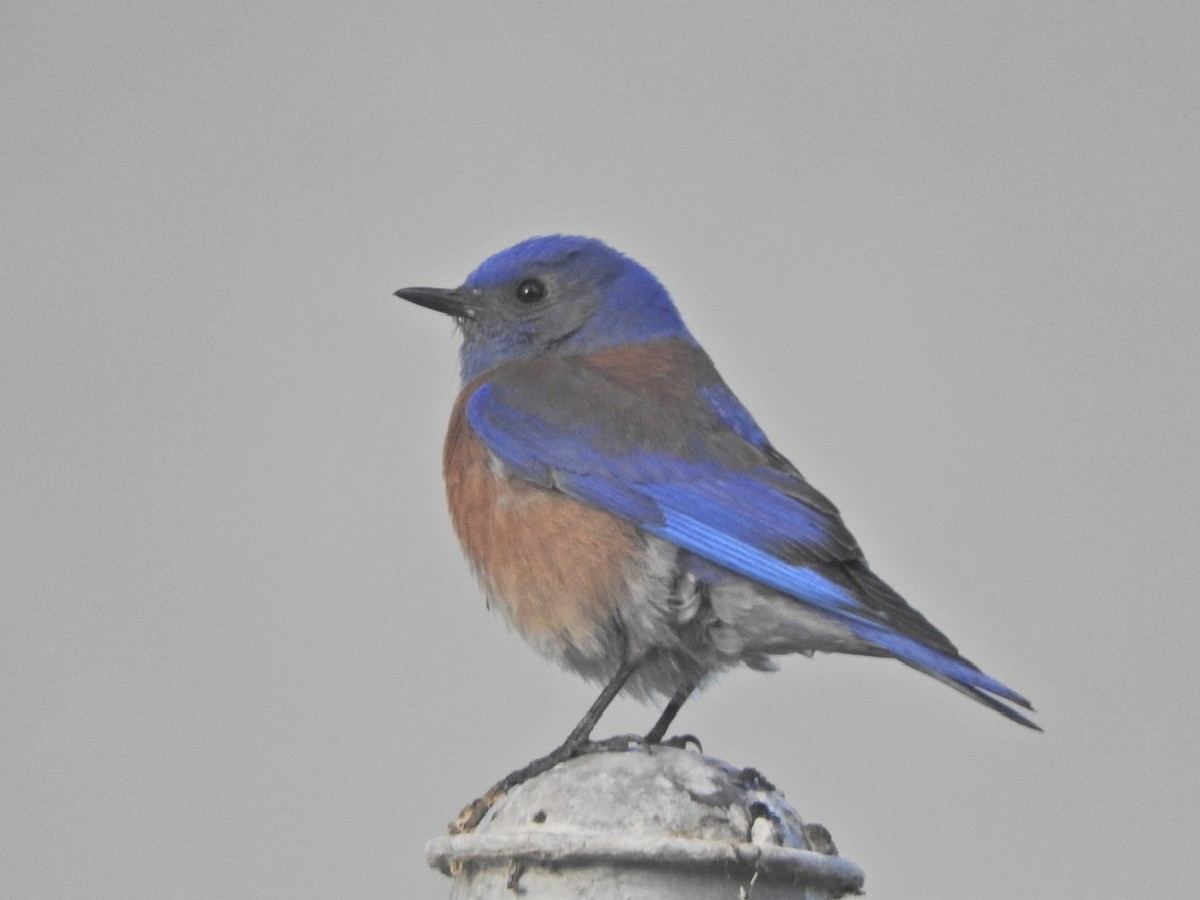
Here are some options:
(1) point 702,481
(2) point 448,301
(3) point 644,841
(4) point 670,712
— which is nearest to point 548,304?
(2) point 448,301

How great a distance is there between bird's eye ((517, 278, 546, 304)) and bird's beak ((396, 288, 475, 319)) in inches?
7.4

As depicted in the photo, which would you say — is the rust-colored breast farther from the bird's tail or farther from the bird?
the bird's tail

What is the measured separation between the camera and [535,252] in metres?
6.26

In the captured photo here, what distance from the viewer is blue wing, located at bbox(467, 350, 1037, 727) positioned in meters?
4.48

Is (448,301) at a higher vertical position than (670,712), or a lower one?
higher

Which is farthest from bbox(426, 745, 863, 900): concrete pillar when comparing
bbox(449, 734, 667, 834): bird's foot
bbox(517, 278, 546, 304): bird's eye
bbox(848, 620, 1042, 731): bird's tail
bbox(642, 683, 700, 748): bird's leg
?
bbox(517, 278, 546, 304): bird's eye

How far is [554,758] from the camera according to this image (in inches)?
160

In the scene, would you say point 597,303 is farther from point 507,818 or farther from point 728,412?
point 507,818

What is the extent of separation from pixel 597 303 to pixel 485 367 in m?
0.48

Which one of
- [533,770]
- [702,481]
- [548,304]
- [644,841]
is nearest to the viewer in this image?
[644,841]

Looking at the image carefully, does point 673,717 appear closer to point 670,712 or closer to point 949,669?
point 670,712

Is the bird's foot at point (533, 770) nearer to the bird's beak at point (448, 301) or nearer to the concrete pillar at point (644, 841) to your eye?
the concrete pillar at point (644, 841)

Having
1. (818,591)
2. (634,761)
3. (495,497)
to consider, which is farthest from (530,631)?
(634,761)

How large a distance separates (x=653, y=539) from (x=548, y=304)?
5.47 feet
